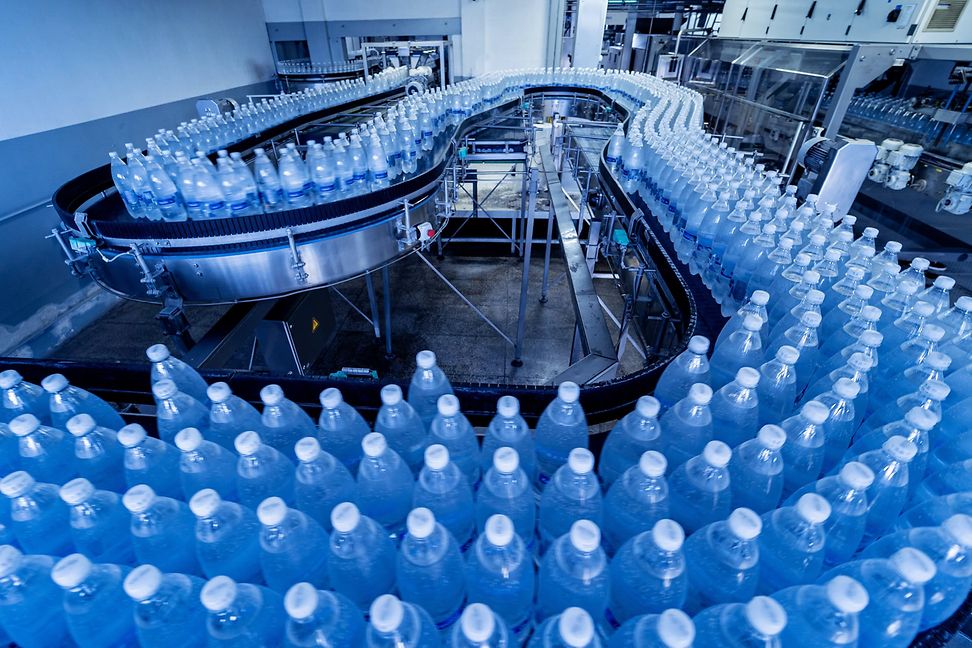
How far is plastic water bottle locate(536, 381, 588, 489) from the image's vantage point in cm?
86

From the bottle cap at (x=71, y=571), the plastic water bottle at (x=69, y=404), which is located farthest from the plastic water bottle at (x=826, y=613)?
the plastic water bottle at (x=69, y=404)

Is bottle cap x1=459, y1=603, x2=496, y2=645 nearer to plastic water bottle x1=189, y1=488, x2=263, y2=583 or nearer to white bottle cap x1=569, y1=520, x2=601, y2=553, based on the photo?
white bottle cap x1=569, y1=520, x2=601, y2=553

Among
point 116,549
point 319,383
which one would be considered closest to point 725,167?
point 319,383

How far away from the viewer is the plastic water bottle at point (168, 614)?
0.51 m

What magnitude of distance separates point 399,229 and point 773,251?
58.0 inches

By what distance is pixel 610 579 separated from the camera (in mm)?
643

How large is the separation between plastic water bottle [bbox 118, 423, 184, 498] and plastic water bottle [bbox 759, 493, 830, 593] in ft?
3.25

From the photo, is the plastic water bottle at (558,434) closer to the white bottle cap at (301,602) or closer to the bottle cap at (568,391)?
the bottle cap at (568,391)

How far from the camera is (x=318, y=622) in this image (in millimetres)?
497

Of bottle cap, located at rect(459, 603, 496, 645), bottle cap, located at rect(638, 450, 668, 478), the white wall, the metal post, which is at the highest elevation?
the white wall

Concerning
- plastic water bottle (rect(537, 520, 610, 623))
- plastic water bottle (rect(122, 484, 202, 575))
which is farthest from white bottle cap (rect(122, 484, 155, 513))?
plastic water bottle (rect(537, 520, 610, 623))

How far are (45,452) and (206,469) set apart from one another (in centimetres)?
35

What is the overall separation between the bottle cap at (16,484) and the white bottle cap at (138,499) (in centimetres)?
19

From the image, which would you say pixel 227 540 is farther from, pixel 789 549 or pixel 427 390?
pixel 789 549
